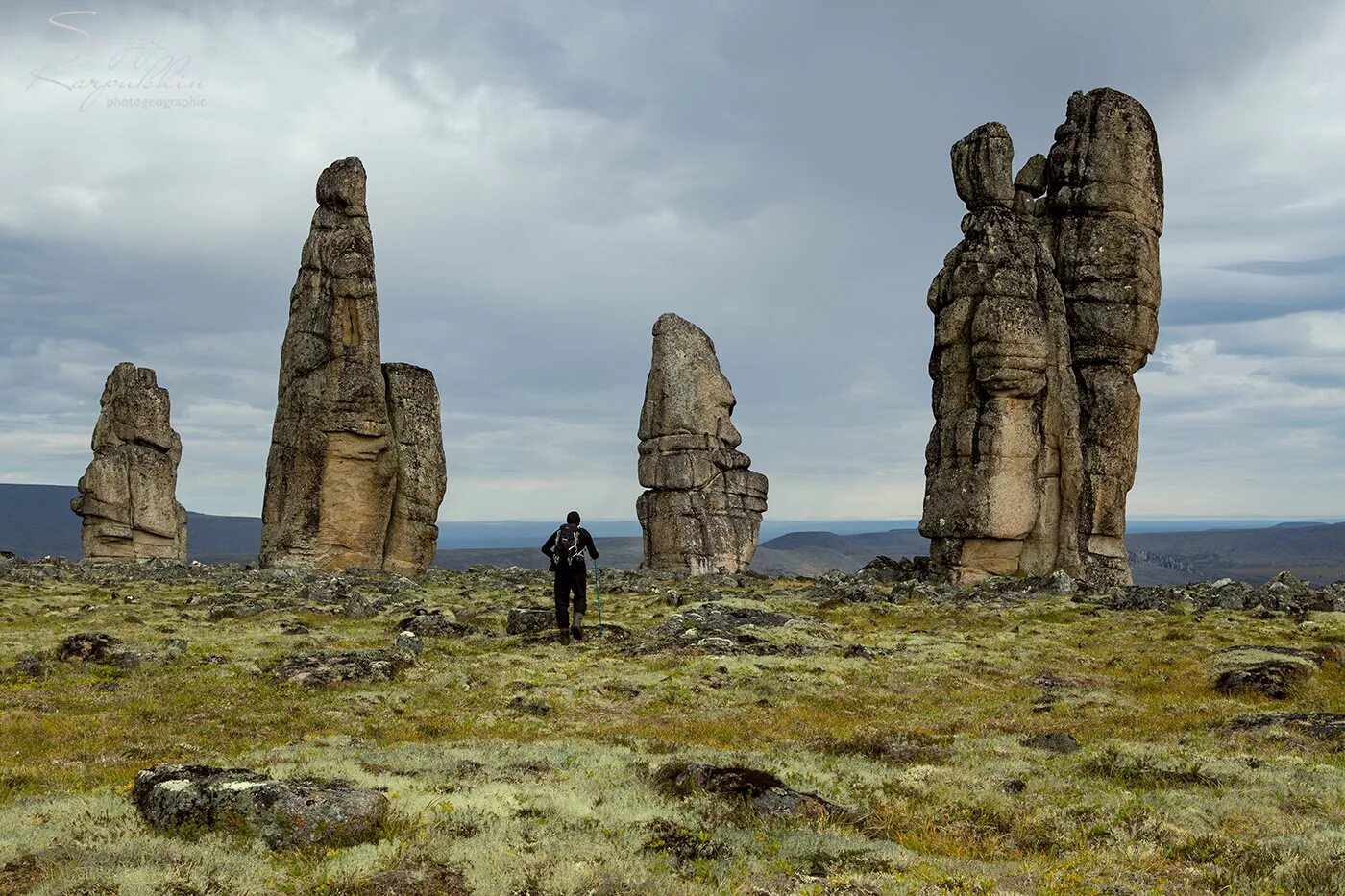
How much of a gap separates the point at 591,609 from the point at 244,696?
16703 mm

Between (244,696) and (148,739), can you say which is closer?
(148,739)

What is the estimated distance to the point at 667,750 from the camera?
1644 cm

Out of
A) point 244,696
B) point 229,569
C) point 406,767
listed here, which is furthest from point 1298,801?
point 229,569

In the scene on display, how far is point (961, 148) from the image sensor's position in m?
46.0

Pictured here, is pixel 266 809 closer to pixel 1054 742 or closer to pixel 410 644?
pixel 1054 742

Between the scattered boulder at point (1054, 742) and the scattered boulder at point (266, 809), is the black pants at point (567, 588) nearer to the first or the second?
the scattered boulder at point (1054, 742)

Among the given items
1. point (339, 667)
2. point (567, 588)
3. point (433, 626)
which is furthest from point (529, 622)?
point (339, 667)

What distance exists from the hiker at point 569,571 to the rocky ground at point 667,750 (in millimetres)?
640

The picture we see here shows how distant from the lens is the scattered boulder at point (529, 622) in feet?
98.1

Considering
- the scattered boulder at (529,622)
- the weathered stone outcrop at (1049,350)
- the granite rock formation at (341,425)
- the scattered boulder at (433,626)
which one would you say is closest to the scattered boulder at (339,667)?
the scattered boulder at (433,626)

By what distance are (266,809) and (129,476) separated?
53.9 metres

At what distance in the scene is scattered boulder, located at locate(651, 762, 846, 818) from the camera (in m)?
12.6

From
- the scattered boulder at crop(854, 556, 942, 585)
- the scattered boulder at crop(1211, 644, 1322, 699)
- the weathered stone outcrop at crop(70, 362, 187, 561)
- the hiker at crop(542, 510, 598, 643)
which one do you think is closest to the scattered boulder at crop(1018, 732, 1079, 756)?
the scattered boulder at crop(1211, 644, 1322, 699)

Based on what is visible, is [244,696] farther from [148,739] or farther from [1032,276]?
[1032,276]
